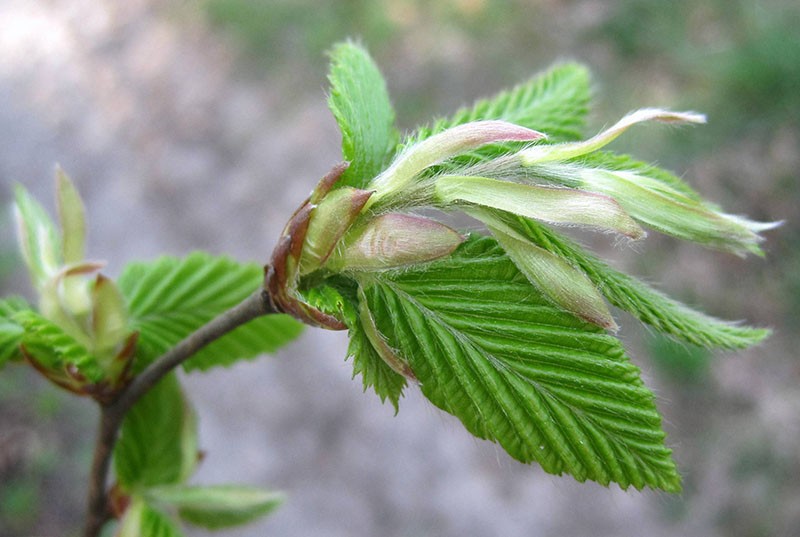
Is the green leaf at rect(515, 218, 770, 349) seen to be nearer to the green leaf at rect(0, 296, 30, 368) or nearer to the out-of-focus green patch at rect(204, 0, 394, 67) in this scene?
the green leaf at rect(0, 296, 30, 368)

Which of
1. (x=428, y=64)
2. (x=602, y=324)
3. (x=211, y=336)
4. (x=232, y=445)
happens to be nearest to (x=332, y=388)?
(x=232, y=445)

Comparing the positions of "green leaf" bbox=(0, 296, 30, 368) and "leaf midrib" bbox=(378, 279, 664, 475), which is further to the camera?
"green leaf" bbox=(0, 296, 30, 368)

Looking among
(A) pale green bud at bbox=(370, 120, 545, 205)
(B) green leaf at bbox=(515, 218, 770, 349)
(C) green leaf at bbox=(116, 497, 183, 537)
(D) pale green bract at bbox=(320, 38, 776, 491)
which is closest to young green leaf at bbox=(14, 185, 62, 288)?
(C) green leaf at bbox=(116, 497, 183, 537)

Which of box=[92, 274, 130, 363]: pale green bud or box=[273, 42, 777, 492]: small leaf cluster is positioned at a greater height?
box=[92, 274, 130, 363]: pale green bud

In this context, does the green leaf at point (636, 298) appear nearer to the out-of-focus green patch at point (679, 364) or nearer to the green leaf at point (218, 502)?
the green leaf at point (218, 502)

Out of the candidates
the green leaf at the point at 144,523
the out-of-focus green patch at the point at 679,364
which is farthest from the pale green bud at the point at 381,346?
the out-of-focus green patch at the point at 679,364

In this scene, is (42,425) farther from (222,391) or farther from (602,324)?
(602,324)
